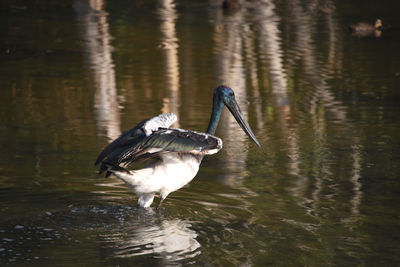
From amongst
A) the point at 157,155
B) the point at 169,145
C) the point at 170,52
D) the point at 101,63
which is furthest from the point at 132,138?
the point at 170,52

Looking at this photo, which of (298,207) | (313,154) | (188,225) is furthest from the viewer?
(313,154)

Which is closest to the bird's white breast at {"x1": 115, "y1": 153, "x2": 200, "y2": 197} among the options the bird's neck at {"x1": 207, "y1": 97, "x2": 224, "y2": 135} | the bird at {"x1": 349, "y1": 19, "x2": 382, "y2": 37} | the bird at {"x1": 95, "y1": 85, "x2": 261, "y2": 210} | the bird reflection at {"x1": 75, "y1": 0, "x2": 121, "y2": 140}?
the bird at {"x1": 95, "y1": 85, "x2": 261, "y2": 210}

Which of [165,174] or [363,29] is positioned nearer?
[165,174]

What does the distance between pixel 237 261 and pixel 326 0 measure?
22.8 m

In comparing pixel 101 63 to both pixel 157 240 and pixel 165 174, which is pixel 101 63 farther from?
pixel 157 240

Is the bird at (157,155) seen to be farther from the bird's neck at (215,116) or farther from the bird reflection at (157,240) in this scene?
the bird's neck at (215,116)

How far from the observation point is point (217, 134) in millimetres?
11047

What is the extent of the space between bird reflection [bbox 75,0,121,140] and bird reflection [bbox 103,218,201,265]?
342cm

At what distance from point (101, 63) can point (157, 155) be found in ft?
30.8

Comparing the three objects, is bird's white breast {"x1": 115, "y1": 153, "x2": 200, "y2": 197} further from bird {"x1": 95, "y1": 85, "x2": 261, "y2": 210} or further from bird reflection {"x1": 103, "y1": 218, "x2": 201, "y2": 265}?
bird reflection {"x1": 103, "y1": 218, "x2": 201, "y2": 265}

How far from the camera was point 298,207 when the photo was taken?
7930 millimetres

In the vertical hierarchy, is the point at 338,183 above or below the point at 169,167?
below

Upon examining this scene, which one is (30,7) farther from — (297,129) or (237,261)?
(237,261)

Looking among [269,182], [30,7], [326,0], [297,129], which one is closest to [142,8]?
[30,7]
